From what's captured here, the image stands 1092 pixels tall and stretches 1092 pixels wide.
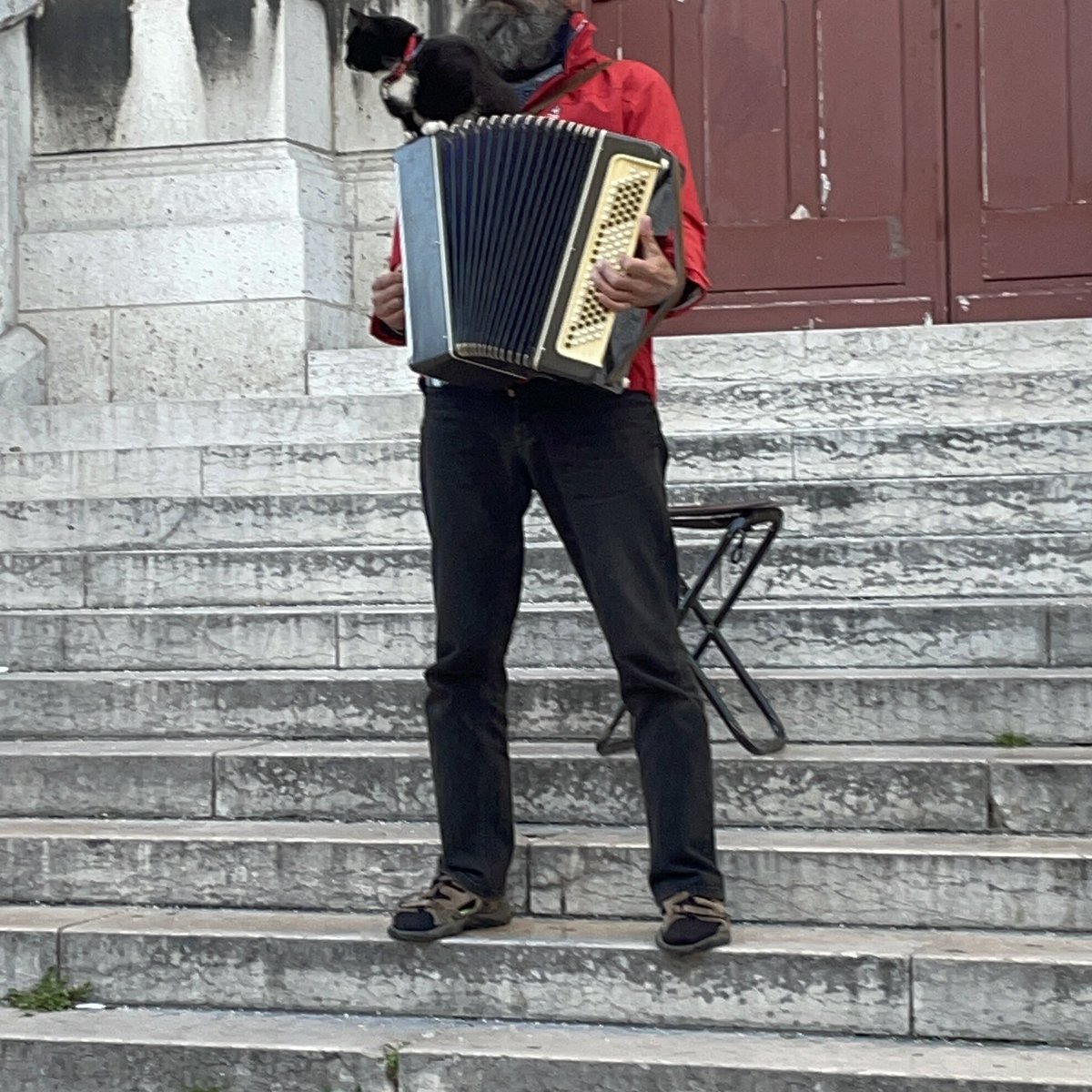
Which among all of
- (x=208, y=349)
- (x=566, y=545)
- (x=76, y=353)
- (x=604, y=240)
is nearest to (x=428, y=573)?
(x=566, y=545)

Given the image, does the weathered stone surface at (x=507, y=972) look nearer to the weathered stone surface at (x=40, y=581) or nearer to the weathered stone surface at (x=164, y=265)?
the weathered stone surface at (x=40, y=581)

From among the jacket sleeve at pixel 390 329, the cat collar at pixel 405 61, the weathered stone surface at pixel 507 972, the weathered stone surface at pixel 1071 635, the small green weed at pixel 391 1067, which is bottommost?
the small green weed at pixel 391 1067

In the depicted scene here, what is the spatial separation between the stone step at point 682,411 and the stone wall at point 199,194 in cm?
69

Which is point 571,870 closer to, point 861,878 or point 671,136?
point 861,878

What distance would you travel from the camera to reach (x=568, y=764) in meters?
4.85

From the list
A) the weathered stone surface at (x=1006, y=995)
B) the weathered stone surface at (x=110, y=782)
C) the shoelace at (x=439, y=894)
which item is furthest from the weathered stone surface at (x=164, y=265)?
the weathered stone surface at (x=1006, y=995)

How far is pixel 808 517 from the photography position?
19.8 ft

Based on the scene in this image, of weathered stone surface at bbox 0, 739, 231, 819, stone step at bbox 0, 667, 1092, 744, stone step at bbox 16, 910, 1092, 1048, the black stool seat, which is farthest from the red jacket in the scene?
weathered stone surface at bbox 0, 739, 231, 819

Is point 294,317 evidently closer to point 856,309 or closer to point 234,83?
point 234,83

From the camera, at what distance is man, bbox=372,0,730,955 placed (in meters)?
4.13

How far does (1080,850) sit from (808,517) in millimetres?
1916

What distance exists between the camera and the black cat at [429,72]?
160 inches

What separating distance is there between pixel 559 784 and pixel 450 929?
25.6 inches

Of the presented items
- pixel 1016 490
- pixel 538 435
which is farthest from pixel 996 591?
pixel 538 435
